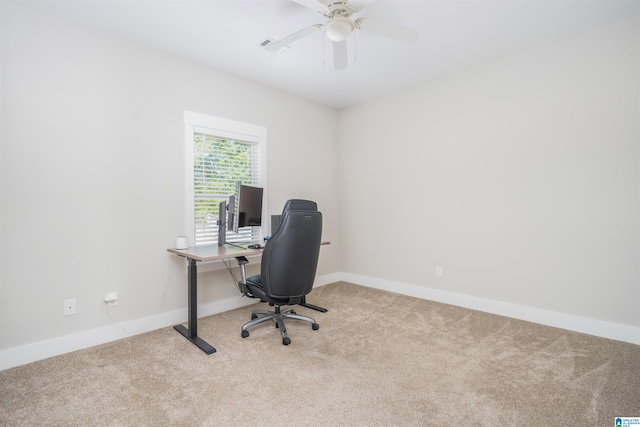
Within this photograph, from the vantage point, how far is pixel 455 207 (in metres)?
3.53

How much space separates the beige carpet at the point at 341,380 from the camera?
5.42ft

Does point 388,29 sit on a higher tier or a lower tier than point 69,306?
higher

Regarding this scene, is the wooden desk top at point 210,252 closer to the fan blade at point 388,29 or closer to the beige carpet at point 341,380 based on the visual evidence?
the beige carpet at point 341,380

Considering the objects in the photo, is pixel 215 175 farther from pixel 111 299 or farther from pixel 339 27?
pixel 339 27

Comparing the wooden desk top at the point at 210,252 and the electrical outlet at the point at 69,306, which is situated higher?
the wooden desk top at the point at 210,252

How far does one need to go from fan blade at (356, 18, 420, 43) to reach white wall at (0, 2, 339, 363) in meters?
1.89

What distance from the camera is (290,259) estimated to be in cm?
247

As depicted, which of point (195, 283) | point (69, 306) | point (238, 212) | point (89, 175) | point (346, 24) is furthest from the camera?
point (238, 212)

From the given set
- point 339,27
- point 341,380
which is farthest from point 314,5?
point 341,380

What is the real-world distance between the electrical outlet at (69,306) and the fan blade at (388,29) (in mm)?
3062

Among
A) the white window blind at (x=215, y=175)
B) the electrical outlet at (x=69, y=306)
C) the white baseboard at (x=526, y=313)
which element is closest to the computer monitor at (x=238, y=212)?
the white window blind at (x=215, y=175)

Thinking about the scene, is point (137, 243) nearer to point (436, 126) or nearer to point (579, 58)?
point (436, 126)

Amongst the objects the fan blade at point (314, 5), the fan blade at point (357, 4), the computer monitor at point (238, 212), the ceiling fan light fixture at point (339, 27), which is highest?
the fan blade at point (357, 4)

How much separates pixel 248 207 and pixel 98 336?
171cm
